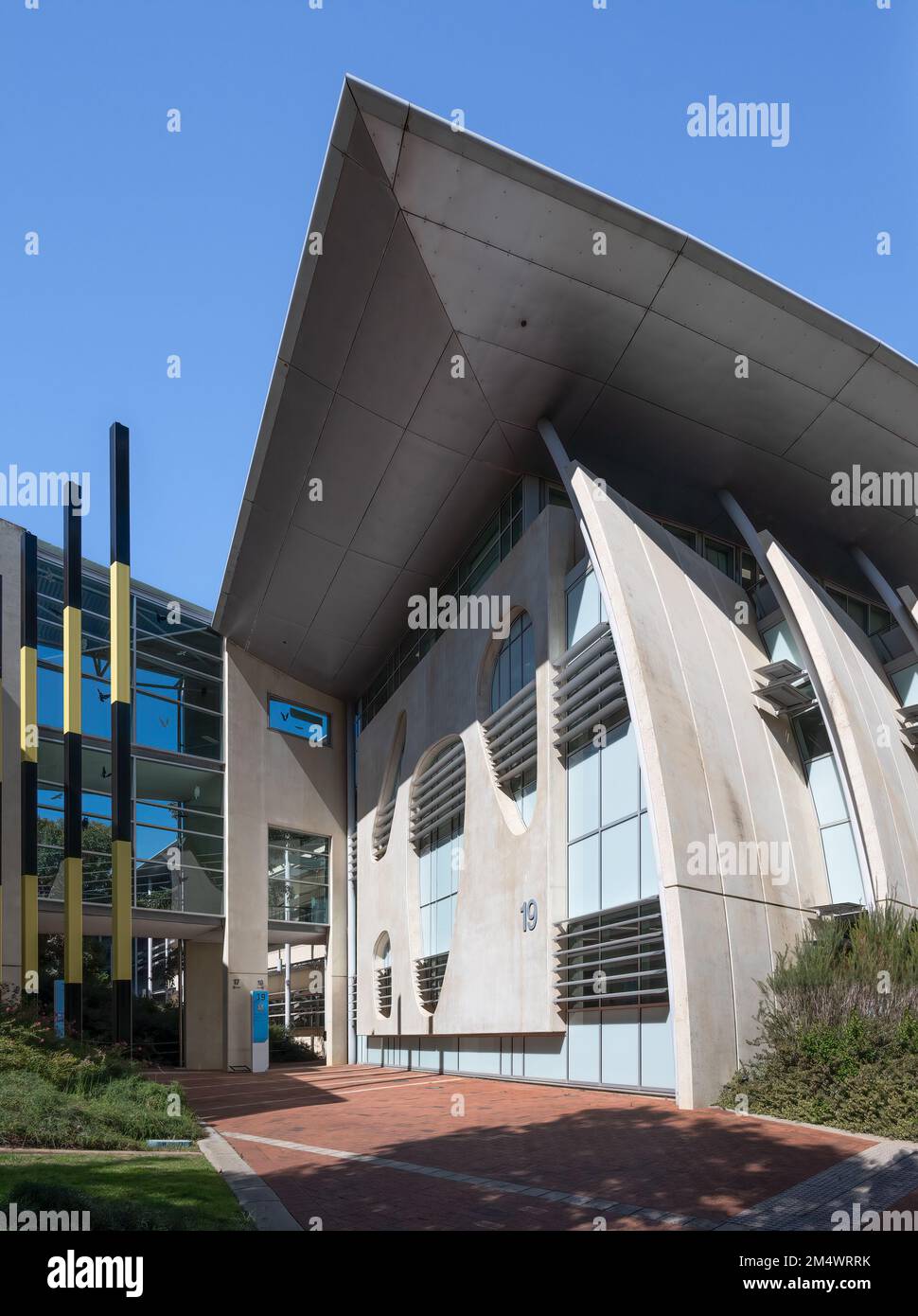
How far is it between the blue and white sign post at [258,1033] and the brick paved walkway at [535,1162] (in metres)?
13.8

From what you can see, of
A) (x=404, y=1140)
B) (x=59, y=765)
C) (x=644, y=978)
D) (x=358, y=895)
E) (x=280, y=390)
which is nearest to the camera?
(x=404, y=1140)

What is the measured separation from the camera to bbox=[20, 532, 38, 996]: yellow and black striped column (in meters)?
25.0

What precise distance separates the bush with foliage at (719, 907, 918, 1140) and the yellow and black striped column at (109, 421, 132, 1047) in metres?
13.9

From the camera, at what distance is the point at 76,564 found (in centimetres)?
2473

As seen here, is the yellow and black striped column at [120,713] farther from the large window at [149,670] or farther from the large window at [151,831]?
the large window at [149,670]

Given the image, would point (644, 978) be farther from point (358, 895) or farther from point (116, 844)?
point (358, 895)

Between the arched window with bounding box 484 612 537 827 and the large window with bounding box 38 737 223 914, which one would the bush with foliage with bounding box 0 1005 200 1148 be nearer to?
the arched window with bounding box 484 612 537 827

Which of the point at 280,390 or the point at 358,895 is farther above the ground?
the point at 280,390

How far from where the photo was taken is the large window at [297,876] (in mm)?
33906

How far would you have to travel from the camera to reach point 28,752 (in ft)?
85.6

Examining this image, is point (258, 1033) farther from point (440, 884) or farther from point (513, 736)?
point (513, 736)

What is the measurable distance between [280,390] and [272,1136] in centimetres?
1346
